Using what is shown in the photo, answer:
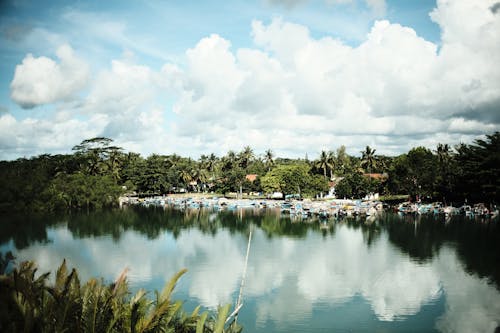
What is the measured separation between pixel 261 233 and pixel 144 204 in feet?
141

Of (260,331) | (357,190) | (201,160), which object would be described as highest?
(201,160)

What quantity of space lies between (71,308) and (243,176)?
74.7 meters

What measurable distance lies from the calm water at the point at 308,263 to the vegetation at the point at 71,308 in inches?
391

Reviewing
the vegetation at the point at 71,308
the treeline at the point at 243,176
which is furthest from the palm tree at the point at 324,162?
the vegetation at the point at 71,308

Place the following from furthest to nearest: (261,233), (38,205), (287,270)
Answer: (38,205) < (261,233) < (287,270)

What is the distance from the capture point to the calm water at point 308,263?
19.2 m

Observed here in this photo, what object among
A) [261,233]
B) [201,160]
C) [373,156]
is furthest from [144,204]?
[373,156]

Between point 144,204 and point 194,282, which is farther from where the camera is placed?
point 144,204

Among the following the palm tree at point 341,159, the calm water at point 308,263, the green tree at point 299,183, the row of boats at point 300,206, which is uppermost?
the palm tree at point 341,159

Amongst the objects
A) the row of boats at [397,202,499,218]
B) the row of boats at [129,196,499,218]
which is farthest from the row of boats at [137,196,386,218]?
the row of boats at [397,202,499,218]

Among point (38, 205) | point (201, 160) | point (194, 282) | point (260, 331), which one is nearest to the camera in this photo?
point (260, 331)

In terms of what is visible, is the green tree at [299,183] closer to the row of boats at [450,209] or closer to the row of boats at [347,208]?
the row of boats at [347,208]

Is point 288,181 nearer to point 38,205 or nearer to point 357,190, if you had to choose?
point 357,190

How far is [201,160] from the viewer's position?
104250 millimetres
